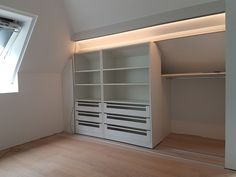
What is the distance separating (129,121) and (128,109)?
184 millimetres

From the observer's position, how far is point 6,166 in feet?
7.73

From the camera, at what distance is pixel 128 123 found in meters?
3.04

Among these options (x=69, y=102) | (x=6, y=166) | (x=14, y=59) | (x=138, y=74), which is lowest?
(x=6, y=166)

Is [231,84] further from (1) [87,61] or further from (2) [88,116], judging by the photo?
(1) [87,61]

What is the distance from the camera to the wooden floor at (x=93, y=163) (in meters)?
2.14

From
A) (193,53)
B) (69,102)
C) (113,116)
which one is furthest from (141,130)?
(69,102)

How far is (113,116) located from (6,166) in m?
1.60

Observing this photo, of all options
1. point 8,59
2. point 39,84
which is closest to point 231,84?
point 39,84

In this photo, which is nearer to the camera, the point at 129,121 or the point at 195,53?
the point at 195,53

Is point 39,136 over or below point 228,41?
below

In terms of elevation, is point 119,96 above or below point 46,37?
below

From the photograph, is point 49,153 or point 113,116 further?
point 113,116

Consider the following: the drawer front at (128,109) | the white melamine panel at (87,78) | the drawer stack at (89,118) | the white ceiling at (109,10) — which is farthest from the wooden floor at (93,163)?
the white ceiling at (109,10)

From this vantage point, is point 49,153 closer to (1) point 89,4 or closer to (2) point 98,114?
(2) point 98,114
